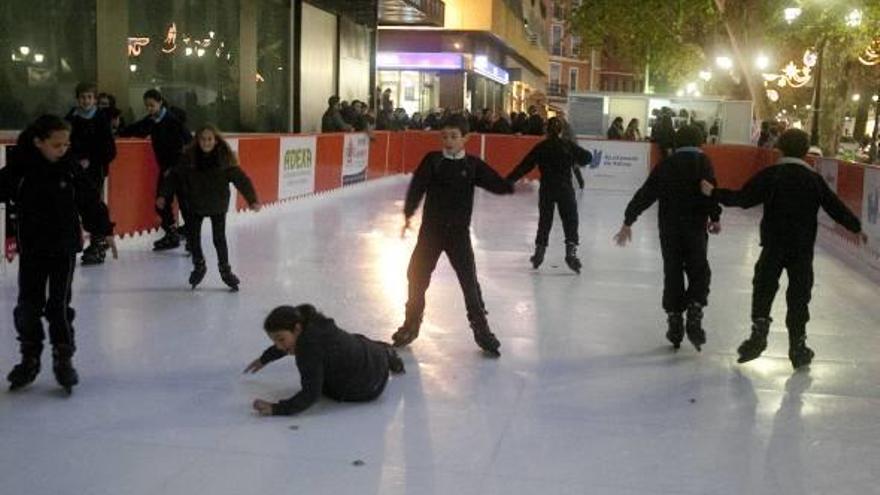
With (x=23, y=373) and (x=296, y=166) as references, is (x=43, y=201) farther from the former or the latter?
(x=296, y=166)

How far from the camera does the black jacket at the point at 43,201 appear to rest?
5316 mm

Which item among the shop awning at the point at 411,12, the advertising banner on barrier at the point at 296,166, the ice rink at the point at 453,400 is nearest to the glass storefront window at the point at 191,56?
the advertising banner on barrier at the point at 296,166

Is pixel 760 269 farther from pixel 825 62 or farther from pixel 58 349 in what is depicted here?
pixel 825 62

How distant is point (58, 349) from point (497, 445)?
241 cm

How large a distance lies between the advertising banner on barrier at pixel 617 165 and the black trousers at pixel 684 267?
15.5 m

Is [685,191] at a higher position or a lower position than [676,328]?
higher

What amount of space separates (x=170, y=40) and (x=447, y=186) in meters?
11.8

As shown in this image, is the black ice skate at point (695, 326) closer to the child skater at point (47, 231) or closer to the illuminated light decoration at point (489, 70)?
the child skater at point (47, 231)

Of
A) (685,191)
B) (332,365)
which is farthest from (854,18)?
(332,365)

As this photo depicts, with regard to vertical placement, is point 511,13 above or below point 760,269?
above

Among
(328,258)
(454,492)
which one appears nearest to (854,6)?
(328,258)

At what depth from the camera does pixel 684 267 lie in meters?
6.95

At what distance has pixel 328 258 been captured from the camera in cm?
1078

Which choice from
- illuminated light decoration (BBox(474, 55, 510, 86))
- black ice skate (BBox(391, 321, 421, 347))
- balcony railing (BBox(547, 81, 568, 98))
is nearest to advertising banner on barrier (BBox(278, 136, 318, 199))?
black ice skate (BBox(391, 321, 421, 347))
